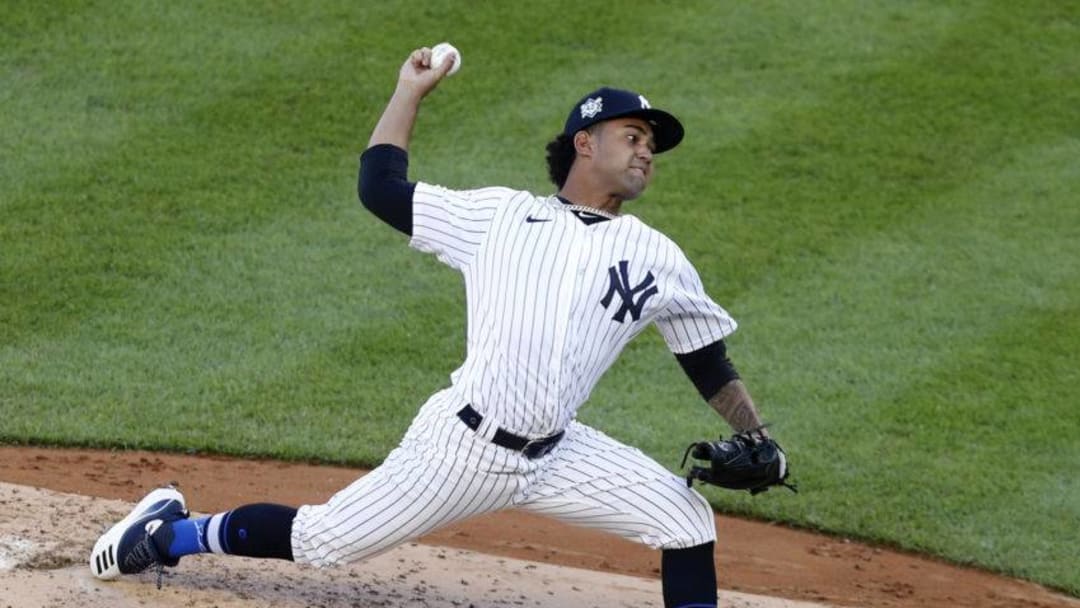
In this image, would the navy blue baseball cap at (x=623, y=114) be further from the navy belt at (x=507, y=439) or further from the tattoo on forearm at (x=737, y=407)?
the navy belt at (x=507, y=439)

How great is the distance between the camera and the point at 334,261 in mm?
7777

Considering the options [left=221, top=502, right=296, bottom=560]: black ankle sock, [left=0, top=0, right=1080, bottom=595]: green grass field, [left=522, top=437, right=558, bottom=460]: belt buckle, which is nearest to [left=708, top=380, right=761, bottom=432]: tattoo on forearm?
[left=522, top=437, right=558, bottom=460]: belt buckle

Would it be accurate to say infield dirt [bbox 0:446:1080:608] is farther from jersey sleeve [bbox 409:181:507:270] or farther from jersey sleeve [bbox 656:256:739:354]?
jersey sleeve [bbox 409:181:507:270]

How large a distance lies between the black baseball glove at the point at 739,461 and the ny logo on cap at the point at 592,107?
897 mm

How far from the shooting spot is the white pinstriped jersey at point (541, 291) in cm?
411

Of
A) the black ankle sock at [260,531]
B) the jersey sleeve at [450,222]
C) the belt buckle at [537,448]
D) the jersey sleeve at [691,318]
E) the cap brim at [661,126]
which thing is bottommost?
the black ankle sock at [260,531]

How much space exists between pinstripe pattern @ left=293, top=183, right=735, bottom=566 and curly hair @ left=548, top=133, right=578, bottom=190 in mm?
202

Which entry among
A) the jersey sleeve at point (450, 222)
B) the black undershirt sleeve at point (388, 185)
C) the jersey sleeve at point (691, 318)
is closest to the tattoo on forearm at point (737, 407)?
the jersey sleeve at point (691, 318)

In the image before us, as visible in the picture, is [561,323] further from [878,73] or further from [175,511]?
[878,73]

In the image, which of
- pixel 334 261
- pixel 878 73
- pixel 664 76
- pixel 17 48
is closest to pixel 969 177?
pixel 878 73

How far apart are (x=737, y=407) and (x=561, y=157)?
807 mm

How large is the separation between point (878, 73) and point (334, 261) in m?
3.72

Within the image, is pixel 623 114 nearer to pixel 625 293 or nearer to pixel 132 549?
pixel 625 293

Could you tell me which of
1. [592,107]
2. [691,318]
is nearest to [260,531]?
[691,318]
